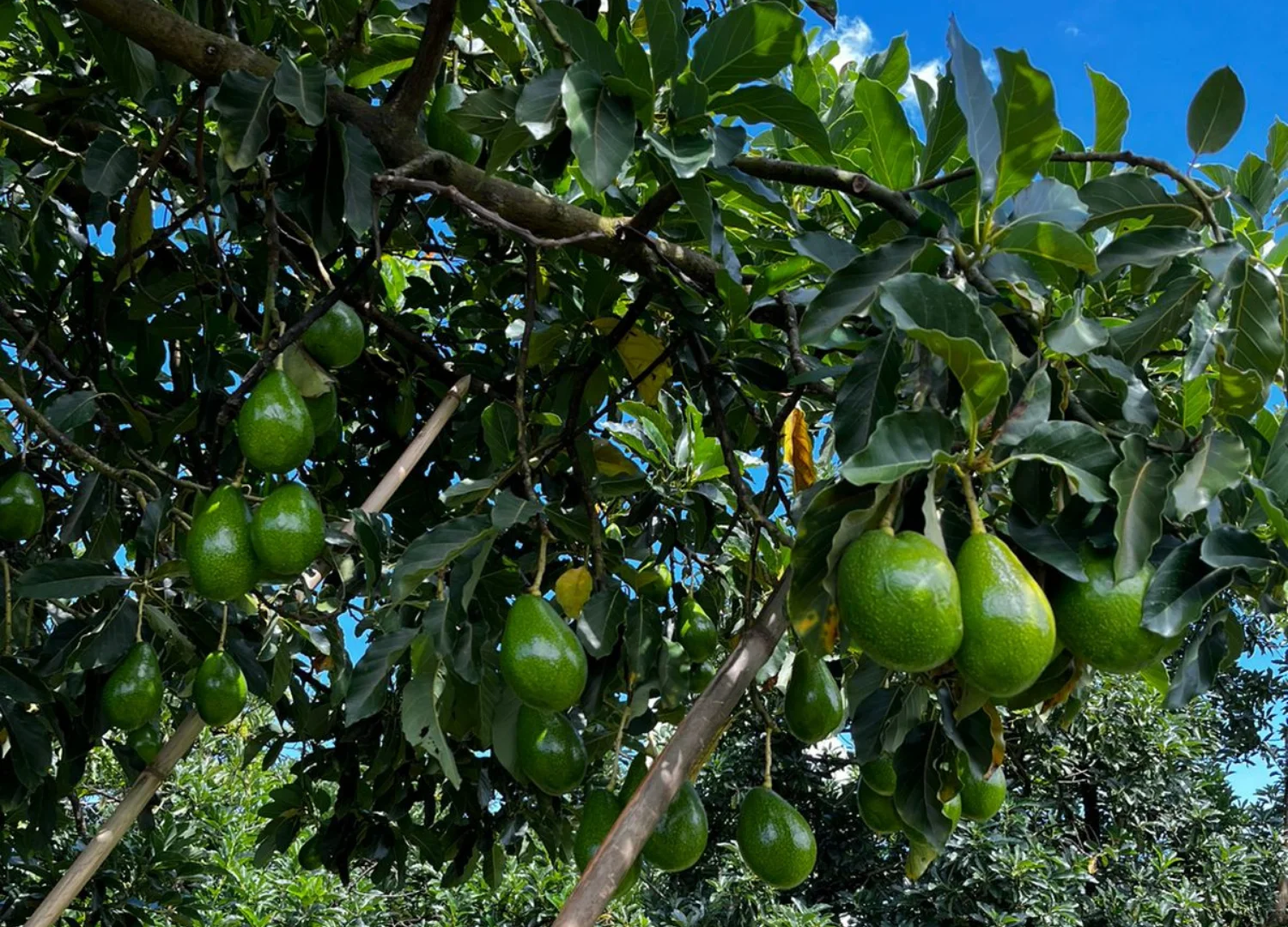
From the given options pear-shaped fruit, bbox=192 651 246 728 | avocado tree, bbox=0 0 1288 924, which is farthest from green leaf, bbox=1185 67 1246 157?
pear-shaped fruit, bbox=192 651 246 728

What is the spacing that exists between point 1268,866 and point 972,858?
1.64 m

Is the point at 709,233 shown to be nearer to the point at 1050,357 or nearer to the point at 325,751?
the point at 1050,357

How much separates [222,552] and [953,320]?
3.25 ft

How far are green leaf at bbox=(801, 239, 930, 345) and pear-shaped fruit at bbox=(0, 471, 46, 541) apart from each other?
1463 millimetres

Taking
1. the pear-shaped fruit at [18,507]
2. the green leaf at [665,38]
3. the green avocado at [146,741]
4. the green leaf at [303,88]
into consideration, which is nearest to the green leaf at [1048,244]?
the green leaf at [665,38]

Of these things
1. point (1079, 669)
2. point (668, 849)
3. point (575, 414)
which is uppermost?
point (575, 414)

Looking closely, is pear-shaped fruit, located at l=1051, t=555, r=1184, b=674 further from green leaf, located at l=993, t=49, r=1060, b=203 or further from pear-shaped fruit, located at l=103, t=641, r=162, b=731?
pear-shaped fruit, located at l=103, t=641, r=162, b=731

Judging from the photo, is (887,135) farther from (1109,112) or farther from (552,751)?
(552,751)

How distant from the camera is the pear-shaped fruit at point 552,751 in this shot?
1.39 metres

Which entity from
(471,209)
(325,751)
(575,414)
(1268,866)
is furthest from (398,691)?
(1268,866)

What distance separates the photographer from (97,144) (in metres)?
1.84

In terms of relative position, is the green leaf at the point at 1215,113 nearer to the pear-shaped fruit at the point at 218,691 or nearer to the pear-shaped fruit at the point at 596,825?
the pear-shaped fruit at the point at 596,825

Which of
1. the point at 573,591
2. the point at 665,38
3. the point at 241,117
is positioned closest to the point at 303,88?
the point at 241,117

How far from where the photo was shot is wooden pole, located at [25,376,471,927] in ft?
4.68
